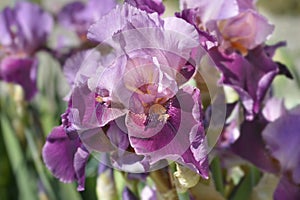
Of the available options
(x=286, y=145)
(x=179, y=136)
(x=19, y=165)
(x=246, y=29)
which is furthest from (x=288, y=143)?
(x=19, y=165)

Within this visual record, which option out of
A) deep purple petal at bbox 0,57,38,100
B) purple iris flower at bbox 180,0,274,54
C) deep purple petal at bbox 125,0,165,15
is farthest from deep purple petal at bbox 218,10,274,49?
deep purple petal at bbox 0,57,38,100

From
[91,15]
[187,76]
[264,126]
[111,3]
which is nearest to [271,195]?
[264,126]

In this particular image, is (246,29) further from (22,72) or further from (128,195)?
(22,72)

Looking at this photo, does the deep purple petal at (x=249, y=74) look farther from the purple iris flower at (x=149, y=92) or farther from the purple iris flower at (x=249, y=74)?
the purple iris flower at (x=149, y=92)

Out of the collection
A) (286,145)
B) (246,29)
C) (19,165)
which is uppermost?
(246,29)

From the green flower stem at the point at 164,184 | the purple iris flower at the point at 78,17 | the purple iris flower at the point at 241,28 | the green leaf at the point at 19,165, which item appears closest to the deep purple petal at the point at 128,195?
the green flower stem at the point at 164,184

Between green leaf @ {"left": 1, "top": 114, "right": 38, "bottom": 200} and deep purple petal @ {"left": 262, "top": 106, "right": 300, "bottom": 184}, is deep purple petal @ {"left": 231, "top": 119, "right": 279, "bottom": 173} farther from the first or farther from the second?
green leaf @ {"left": 1, "top": 114, "right": 38, "bottom": 200}
